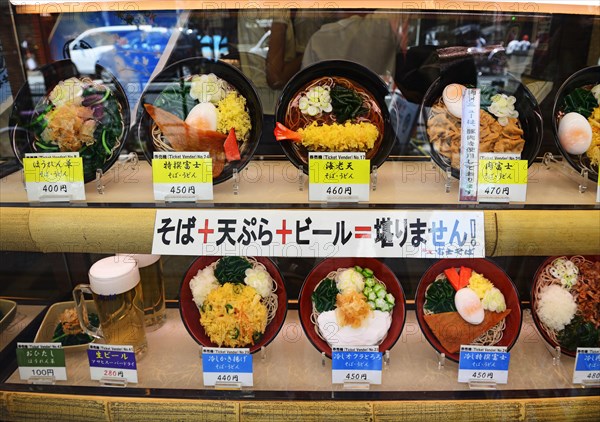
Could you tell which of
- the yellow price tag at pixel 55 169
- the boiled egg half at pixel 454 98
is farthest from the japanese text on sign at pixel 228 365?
the boiled egg half at pixel 454 98

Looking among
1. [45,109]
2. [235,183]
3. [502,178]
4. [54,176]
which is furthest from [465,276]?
[45,109]

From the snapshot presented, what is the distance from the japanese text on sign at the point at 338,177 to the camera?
1078 mm

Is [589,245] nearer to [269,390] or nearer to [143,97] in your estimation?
[269,390]

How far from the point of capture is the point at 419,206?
1072 millimetres

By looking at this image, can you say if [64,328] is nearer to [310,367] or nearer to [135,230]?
[135,230]

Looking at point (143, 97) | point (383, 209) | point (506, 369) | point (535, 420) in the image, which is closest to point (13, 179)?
point (143, 97)

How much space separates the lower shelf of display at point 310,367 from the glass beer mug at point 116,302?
80mm

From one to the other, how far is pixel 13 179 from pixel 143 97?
43cm

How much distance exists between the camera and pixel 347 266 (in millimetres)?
1333

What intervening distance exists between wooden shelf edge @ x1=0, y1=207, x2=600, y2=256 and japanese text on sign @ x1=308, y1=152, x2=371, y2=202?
0.93 feet

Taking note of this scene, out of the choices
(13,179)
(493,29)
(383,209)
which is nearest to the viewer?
(383,209)

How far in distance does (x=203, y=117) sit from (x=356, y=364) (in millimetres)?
711

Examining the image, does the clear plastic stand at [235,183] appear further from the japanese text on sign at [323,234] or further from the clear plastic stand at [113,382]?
the clear plastic stand at [113,382]

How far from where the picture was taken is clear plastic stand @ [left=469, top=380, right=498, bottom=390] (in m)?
1.18
